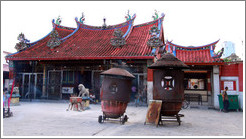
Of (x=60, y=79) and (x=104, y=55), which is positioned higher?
(x=104, y=55)

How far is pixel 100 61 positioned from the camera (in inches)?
550

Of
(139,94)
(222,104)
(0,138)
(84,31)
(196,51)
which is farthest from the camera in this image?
(84,31)

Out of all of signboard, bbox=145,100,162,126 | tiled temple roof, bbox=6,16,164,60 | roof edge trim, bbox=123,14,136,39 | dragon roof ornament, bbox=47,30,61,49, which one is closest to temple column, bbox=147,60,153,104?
tiled temple roof, bbox=6,16,164,60

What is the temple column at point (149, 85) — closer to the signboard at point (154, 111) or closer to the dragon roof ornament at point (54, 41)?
the signboard at point (154, 111)

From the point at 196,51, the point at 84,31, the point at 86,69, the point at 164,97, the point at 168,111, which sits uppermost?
the point at 84,31

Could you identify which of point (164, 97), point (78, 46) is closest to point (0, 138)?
point (164, 97)

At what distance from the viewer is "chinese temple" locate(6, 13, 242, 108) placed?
1273cm

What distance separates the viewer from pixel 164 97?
6617 mm

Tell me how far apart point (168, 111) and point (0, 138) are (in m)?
4.74

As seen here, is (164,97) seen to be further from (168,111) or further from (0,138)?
(0,138)

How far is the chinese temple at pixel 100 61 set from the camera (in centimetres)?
1273

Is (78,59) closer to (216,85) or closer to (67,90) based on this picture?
(67,90)

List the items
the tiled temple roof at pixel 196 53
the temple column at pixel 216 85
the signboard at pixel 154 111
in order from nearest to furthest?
the signboard at pixel 154 111 < the temple column at pixel 216 85 < the tiled temple roof at pixel 196 53

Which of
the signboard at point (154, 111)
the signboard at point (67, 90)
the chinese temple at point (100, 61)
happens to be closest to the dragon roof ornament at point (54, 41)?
the chinese temple at point (100, 61)
